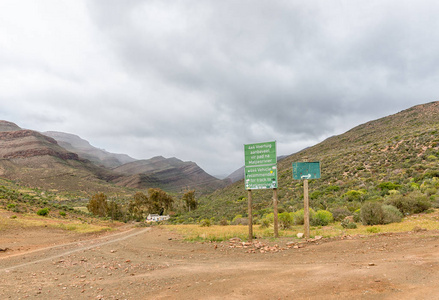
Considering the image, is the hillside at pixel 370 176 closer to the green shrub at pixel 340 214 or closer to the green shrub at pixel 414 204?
the green shrub at pixel 414 204

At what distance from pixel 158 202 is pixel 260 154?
5498 cm

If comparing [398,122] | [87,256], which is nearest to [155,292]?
[87,256]

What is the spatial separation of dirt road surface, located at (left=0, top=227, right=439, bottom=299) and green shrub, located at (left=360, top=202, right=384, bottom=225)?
4.13 m

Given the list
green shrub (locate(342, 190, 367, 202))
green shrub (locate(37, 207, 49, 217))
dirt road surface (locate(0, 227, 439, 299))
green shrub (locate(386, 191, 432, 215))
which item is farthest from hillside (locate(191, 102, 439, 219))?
green shrub (locate(37, 207, 49, 217))

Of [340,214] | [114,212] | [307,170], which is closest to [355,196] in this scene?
[340,214]

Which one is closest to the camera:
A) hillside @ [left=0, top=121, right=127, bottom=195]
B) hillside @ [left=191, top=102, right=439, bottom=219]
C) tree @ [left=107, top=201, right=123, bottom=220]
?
hillside @ [left=191, top=102, right=439, bottom=219]

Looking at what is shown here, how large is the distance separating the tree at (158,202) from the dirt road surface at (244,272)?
5294 cm

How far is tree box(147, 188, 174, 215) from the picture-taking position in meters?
62.9

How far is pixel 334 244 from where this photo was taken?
9.79 meters

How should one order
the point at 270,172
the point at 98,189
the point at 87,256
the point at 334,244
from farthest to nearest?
the point at 98,189 → the point at 270,172 → the point at 87,256 → the point at 334,244

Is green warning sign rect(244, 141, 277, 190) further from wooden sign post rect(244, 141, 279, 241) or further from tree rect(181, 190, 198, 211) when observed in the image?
tree rect(181, 190, 198, 211)

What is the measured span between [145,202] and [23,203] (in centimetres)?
3408

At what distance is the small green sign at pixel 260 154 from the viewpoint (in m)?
12.8

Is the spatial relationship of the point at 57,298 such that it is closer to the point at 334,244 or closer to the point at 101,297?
the point at 101,297
